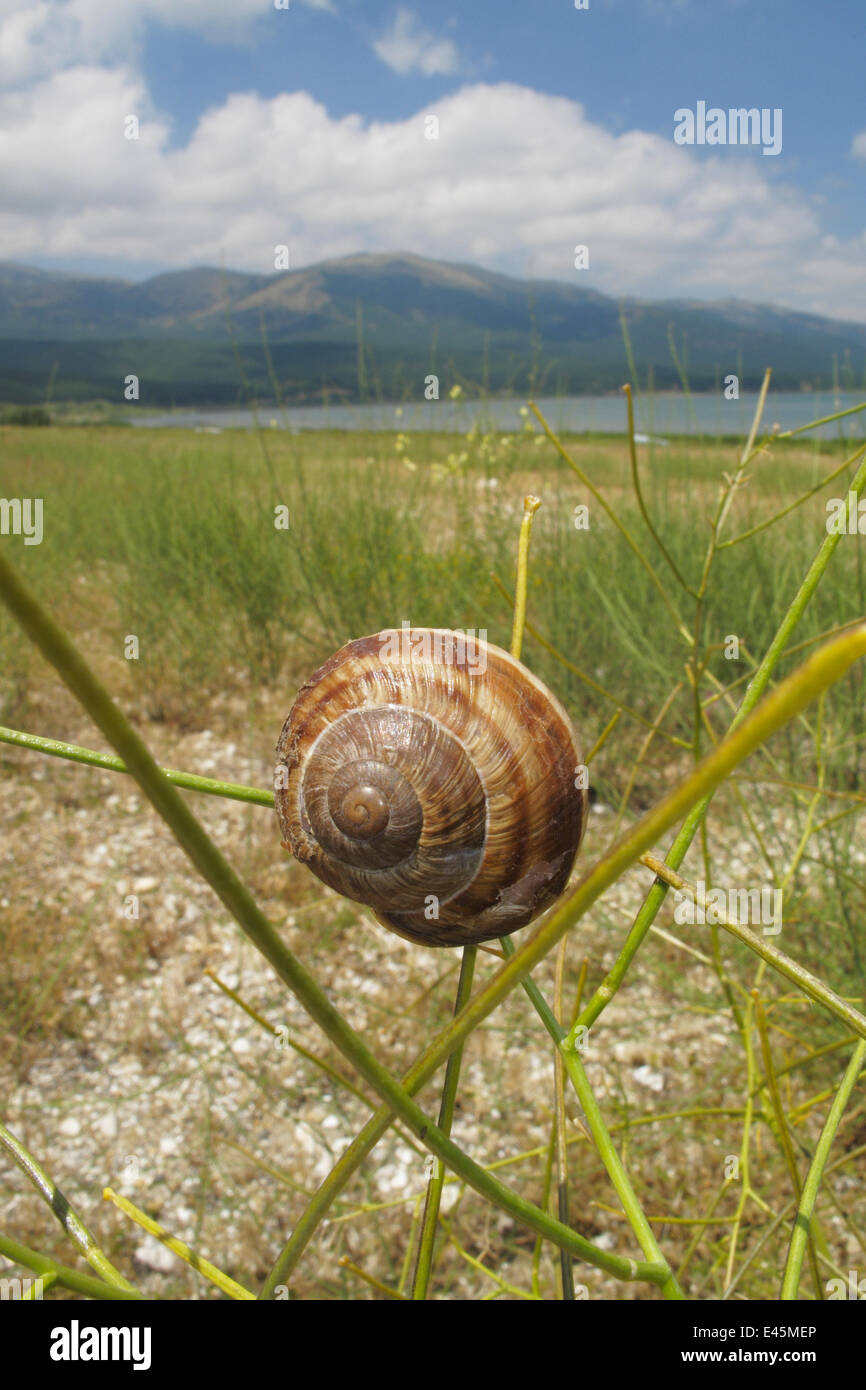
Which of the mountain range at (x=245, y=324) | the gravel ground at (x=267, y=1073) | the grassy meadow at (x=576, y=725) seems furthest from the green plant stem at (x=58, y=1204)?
the mountain range at (x=245, y=324)

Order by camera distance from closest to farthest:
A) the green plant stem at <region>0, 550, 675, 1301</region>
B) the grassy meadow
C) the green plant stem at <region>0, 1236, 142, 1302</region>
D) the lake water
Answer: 1. the green plant stem at <region>0, 550, 675, 1301</region>
2. the green plant stem at <region>0, 1236, 142, 1302</region>
3. the grassy meadow
4. the lake water

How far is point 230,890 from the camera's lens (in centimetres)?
19

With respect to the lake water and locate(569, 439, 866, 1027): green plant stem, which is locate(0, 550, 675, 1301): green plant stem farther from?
the lake water

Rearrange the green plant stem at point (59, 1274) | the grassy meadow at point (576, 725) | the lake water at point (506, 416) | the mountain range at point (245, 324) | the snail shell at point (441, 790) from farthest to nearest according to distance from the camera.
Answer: the mountain range at point (245, 324), the lake water at point (506, 416), the grassy meadow at point (576, 725), the snail shell at point (441, 790), the green plant stem at point (59, 1274)

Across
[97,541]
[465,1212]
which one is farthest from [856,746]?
[97,541]

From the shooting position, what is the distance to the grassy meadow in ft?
5.68

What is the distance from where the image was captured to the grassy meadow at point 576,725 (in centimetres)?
173

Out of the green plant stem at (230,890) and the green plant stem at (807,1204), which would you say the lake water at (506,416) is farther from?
the green plant stem at (230,890)

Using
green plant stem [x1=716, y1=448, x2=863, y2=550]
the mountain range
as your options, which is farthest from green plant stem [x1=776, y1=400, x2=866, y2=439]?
the mountain range

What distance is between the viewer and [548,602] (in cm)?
378

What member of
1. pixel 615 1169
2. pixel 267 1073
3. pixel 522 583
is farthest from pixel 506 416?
pixel 615 1169

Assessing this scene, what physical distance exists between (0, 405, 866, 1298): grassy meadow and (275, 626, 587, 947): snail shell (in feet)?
0.54

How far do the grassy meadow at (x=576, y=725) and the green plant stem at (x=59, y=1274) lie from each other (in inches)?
11.4
